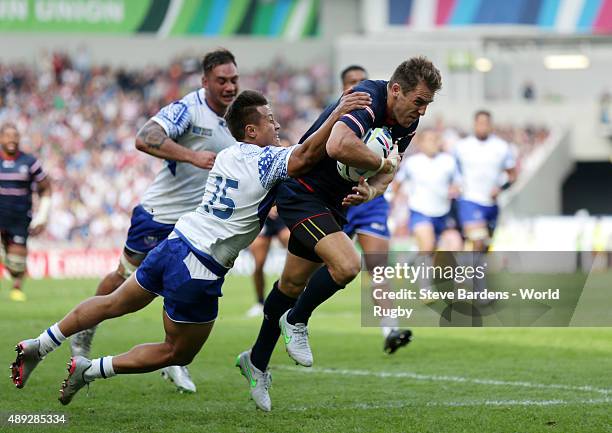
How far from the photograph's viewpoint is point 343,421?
6.88m

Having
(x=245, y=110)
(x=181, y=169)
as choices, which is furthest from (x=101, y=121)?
(x=245, y=110)

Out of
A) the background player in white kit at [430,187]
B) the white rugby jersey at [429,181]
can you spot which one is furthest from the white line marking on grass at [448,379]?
the white rugby jersey at [429,181]

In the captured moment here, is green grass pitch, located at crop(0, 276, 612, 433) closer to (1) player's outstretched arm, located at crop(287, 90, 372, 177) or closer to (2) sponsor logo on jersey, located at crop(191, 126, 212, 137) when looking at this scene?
(1) player's outstretched arm, located at crop(287, 90, 372, 177)

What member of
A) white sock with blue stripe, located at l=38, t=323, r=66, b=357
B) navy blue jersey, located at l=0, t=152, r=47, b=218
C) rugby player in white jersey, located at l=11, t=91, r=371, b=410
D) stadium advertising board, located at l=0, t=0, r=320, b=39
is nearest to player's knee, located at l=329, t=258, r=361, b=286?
rugby player in white jersey, located at l=11, t=91, r=371, b=410

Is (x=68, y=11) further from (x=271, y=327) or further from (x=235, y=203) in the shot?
(x=235, y=203)

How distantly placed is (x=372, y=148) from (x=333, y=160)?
0.45 m

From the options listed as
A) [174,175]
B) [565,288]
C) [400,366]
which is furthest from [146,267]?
[565,288]

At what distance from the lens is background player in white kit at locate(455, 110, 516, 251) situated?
1611 cm

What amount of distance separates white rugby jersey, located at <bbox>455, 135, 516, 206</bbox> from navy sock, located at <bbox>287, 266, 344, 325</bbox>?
894 centimetres

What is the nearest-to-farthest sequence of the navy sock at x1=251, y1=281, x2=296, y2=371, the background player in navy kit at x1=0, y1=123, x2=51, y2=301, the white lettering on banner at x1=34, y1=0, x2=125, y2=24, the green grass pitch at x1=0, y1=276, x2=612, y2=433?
the green grass pitch at x1=0, y1=276, x2=612, y2=433 < the navy sock at x1=251, y1=281, x2=296, y2=371 < the background player in navy kit at x1=0, y1=123, x2=51, y2=301 < the white lettering on banner at x1=34, y1=0, x2=125, y2=24

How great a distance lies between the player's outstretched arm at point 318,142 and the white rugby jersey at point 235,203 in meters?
0.06

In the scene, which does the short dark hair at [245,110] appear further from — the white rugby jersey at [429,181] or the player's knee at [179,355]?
the white rugby jersey at [429,181]

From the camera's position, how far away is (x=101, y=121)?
36719 millimetres

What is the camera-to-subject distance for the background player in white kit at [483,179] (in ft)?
52.9
